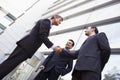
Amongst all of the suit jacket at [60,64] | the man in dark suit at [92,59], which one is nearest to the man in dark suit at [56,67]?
the suit jacket at [60,64]

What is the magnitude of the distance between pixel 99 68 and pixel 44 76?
6.41ft

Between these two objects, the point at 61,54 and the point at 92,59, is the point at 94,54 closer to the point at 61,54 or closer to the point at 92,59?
the point at 92,59

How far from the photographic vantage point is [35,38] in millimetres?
3693

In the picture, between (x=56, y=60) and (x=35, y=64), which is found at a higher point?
(x=56, y=60)

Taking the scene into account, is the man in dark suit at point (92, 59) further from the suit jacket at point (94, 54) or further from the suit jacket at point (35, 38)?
the suit jacket at point (35, 38)

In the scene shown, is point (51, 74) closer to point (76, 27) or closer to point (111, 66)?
point (111, 66)

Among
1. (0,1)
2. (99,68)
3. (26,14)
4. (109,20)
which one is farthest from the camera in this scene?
(0,1)

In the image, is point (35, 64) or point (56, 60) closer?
point (56, 60)

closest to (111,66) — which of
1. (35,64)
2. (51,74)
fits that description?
(51,74)

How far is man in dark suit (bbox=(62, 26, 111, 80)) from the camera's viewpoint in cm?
258

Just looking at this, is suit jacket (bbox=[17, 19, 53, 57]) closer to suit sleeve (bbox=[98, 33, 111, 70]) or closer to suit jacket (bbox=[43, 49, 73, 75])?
suit jacket (bbox=[43, 49, 73, 75])

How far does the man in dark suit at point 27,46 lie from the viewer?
11.2 ft

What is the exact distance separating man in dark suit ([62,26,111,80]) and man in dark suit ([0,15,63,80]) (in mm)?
887

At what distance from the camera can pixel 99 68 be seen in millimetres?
2668
